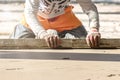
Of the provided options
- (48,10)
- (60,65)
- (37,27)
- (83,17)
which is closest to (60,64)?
(60,65)

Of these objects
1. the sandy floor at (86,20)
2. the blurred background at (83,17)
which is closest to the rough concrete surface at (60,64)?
the blurred background at (83,17)

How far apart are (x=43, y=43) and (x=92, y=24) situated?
470mm

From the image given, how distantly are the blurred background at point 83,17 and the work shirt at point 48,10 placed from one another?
186 centimetres

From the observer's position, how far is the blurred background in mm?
6950

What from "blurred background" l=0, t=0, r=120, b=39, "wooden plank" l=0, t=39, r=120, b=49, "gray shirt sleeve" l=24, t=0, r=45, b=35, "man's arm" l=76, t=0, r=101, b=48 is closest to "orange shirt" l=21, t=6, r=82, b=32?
"gray shirt sleeve" l=24, t=0, r=45, b=35

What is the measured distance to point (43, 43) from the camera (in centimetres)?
385

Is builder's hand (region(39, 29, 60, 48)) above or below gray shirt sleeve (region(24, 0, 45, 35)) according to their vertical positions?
below

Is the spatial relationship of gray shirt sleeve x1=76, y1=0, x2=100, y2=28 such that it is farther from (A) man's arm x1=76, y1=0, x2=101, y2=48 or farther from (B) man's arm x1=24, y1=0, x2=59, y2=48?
(B) man's arm x1=24, y1=0, x2=59, y2=48

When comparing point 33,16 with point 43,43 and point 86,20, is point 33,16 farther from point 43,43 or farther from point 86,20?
point 86,20

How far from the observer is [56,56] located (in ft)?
11.2

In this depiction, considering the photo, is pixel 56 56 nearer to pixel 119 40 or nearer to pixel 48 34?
pixel 48 34

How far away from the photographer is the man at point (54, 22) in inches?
156

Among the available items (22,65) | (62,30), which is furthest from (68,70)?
(62,30)

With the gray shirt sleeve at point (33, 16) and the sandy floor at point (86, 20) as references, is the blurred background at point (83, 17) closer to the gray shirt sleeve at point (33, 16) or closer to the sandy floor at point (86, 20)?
the sandy floor at point (86, 20)
